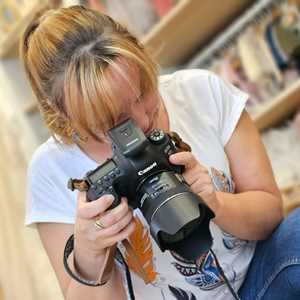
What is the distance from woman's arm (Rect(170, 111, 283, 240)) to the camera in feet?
2.52

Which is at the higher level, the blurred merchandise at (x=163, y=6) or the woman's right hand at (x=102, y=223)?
the woman's right hand at (x=102, y=223)

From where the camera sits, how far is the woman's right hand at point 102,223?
0.62 metres

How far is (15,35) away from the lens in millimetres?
1721

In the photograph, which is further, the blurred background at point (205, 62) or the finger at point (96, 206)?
the blurred background at point (205, 62)

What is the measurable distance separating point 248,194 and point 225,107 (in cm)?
15

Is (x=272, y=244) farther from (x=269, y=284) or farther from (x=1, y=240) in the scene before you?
(x=1, y=240)

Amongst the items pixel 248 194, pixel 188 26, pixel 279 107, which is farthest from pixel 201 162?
pixel 188 26

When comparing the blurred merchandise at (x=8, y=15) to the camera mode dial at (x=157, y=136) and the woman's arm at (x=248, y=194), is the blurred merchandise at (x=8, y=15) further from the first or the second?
the camera mode dial at (x=157, y=136)

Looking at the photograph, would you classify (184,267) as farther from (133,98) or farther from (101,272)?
(133,98)

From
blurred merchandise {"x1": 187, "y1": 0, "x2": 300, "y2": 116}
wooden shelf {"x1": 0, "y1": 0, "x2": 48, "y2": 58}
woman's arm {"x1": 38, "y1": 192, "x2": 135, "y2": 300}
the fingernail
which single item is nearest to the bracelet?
woman's arm {"x1": 38, "y1": 192, "x2": 135, "y2": 300}

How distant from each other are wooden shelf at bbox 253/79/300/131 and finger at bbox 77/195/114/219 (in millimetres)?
855

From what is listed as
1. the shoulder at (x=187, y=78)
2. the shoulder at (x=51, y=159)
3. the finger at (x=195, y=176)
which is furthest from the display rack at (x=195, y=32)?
the finger at (x=195, y=176)

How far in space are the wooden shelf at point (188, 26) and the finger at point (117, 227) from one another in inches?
→ 29.9

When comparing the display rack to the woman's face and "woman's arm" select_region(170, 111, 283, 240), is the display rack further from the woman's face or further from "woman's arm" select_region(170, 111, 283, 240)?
the woman's face
